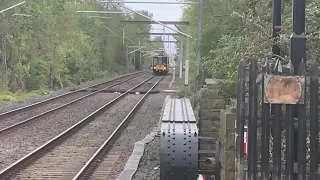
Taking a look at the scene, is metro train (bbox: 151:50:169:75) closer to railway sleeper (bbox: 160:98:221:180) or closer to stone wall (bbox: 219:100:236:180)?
stone wall (bbox: 219:100:236:180)

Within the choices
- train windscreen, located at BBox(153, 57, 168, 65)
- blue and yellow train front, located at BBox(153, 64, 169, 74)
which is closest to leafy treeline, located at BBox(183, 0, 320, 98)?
train windscreen, located at BBox(153, 57, 168, 65)

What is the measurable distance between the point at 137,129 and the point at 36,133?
3.18 meters

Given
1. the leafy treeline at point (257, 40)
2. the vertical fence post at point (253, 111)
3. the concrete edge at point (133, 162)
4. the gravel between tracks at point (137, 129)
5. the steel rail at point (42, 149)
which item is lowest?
the gravel between tracks at point (137, 129)

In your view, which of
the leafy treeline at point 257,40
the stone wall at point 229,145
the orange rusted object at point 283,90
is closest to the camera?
the orange rusted object at point 283,90

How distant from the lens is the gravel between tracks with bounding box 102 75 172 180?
1227 cm

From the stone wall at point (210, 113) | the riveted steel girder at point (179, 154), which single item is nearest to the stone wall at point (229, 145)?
the riveted steel girder at point (179, 154)

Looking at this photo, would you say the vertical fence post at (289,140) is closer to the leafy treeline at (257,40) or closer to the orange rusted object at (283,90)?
the orange rusted object at (283,90)

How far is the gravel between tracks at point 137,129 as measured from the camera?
12266 mm

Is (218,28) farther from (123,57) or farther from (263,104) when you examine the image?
(123,57)

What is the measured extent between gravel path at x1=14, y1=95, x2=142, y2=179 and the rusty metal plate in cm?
576

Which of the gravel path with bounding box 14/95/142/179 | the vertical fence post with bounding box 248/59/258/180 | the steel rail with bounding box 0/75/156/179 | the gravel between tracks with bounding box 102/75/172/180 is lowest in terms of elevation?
the gravel between tracks with bounding box 102/75/172/180

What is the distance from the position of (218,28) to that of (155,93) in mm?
16632

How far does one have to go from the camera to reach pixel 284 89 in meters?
5.65

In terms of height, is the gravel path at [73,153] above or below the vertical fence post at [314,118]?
below
